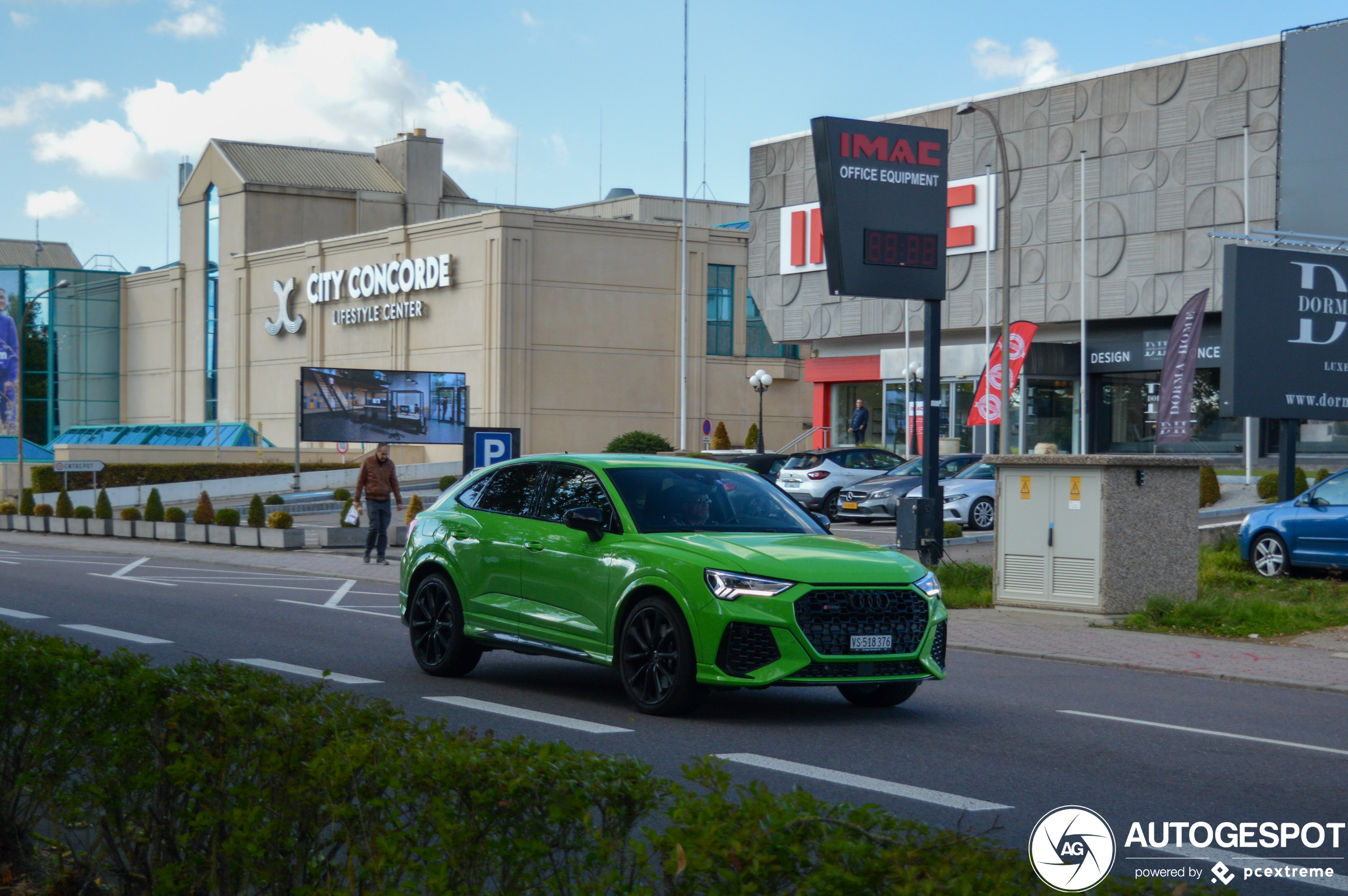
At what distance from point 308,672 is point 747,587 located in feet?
13.2

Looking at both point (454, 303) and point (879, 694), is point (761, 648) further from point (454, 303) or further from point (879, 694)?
point (454, 303)

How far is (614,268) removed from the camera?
58.5 meters

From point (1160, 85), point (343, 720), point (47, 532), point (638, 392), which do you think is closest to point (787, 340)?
point (638, 392)

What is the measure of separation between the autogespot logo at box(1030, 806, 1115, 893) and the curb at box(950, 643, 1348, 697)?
28.4ft

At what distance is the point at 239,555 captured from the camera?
26.8 metres

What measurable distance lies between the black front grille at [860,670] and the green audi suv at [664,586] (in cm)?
1

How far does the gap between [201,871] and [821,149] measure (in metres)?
16.8

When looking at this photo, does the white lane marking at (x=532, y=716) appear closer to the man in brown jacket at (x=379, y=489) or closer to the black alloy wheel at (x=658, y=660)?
the black alloy wheel at (x=658, y=660)

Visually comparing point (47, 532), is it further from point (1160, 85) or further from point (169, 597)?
point (1160, 85)

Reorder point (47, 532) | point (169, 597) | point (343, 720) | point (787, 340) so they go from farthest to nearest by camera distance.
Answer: point (787, 340) → point (47, 532) → point (169, 597) → point (343, 720)

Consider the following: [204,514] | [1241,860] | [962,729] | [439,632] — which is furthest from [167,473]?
[1241,860]

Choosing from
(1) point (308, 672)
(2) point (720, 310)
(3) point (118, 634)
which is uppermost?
(2) point (720, 310)

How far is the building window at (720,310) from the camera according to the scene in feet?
200

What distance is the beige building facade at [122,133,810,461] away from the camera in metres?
56.5
